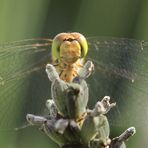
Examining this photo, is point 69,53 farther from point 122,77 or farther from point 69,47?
point 122,77

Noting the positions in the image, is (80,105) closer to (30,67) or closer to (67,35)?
(67,35)

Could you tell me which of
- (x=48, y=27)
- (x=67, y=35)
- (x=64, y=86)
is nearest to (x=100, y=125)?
(x=64, y=86)

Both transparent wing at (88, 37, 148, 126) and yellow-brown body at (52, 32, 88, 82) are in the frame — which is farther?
transparent wing at (88, 37, 148, 126)

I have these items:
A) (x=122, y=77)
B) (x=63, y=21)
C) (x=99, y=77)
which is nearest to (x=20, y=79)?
Result: (x=99, y=77)

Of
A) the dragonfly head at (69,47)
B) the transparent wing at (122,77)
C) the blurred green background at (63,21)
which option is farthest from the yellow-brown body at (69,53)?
the blurred green background at (63,21)

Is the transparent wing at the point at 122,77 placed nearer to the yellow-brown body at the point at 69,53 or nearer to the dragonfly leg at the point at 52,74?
the yellow-brown body at the point at 69,53

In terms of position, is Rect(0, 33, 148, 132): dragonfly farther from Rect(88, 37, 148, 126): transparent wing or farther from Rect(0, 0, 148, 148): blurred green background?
Rect(0, 0, 148, 148): blurred green background

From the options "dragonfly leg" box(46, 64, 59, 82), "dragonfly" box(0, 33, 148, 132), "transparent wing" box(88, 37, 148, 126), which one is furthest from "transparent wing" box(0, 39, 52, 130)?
"dragonfly leg" box(46, 64, 59, 82)
